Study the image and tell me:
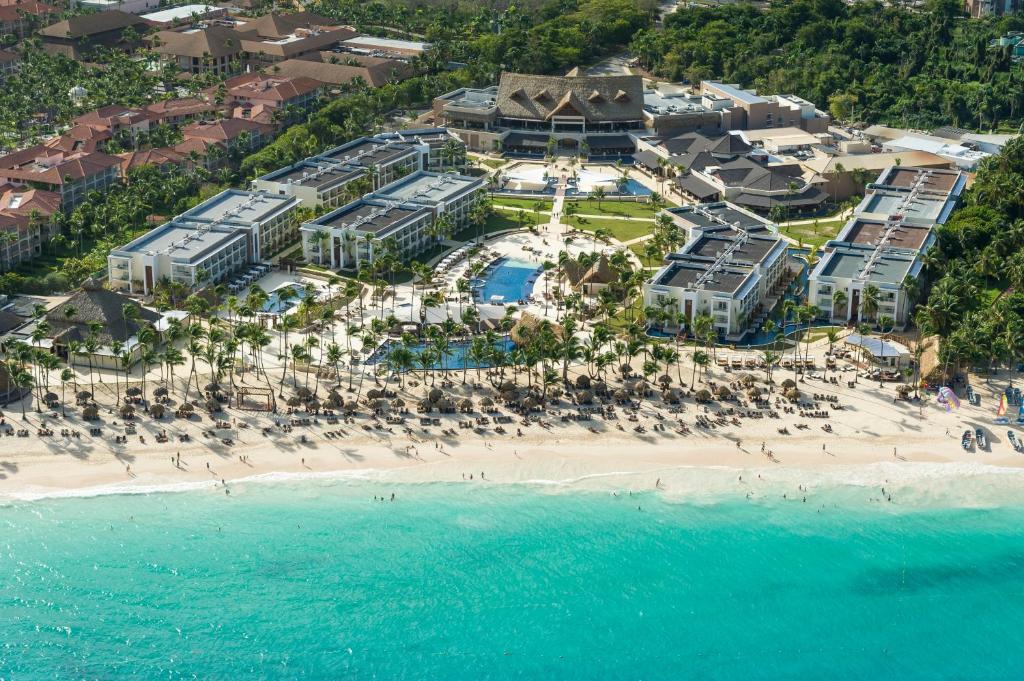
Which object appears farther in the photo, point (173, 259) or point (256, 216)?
point (256, 216)

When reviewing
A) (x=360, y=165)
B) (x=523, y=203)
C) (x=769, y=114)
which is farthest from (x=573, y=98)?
(x=360, y=165)

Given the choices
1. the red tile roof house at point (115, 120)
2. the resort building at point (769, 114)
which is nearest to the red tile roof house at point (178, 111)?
the red tile roof house at point (115, 120)

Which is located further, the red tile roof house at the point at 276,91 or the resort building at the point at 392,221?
the red tile roof house at the point at 276,91

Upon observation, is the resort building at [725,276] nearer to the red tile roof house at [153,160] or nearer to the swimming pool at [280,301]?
the swimming pool at [280,301]

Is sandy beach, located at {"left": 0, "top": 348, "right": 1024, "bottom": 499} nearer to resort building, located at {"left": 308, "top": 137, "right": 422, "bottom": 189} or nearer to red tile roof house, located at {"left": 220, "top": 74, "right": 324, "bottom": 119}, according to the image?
resort building, located at {"left": 308, "top": 137, "right": 422, "bottom": 189}

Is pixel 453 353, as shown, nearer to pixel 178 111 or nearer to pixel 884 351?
pixel 884 351
